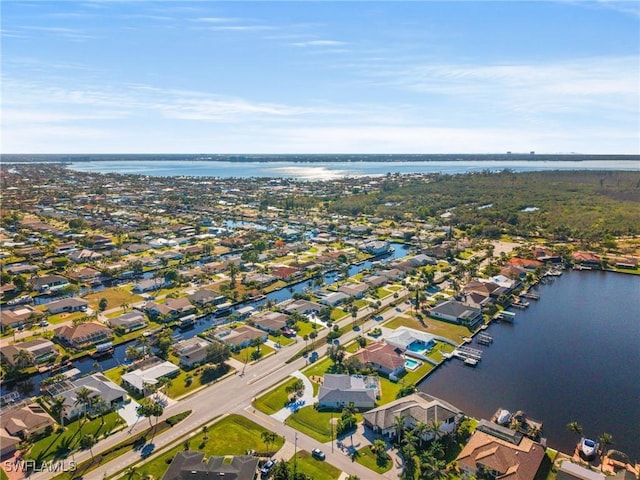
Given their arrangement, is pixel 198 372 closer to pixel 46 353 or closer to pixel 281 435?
pixel 281 435

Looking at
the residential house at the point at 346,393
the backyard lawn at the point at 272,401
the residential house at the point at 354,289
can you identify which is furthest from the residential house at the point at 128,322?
the residential house at the point at 354,289

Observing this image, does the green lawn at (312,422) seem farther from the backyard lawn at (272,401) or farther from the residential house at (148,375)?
the residential house at (148,375)

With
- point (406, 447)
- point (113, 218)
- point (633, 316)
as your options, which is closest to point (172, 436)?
point (406, 447)

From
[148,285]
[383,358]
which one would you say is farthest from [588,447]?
[148,285]

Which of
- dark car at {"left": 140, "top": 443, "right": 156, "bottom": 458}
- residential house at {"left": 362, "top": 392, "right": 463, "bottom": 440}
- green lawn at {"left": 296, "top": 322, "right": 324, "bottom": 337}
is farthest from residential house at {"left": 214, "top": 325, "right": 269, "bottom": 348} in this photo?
residential house at {"left": 362, "top": 392, "right": 463, "bottom": 440}

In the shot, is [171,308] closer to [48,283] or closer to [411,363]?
[48,283]
